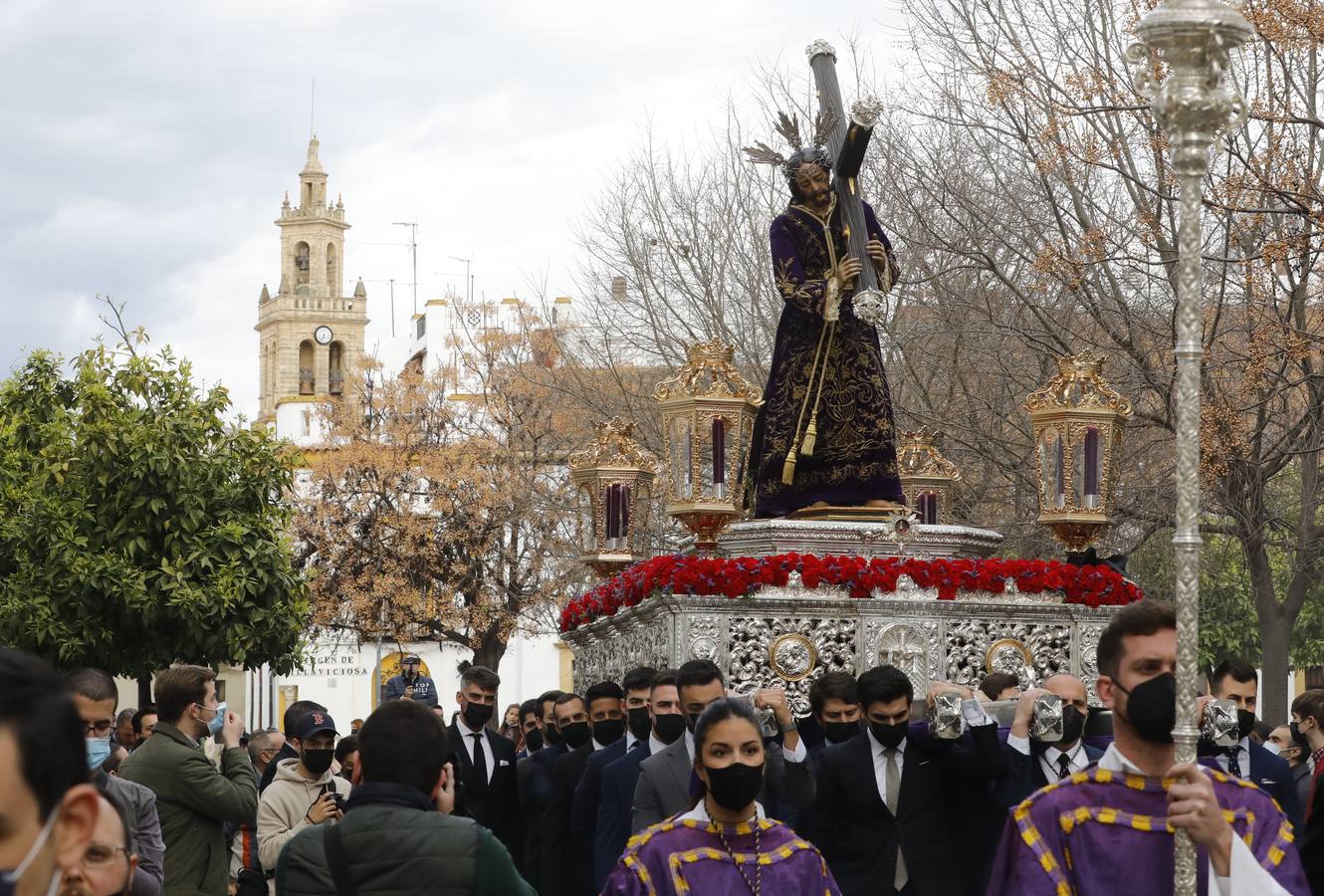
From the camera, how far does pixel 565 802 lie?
12758mm

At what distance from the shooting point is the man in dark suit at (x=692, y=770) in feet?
29.6

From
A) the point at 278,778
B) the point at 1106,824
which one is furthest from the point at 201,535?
the point at 1106,824

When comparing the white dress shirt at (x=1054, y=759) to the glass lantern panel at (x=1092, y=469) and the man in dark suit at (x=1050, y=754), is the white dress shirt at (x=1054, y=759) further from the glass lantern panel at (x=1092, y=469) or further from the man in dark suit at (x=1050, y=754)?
the glass lantern panel at (x=1092, y=469)

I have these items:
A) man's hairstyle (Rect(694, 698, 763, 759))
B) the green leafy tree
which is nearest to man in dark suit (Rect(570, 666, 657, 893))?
man's hairstyle (Rect(694, 698, 763, 759))

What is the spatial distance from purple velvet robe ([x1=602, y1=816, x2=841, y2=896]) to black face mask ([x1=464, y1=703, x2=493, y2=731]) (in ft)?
21.3

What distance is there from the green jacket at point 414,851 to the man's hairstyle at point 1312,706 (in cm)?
529

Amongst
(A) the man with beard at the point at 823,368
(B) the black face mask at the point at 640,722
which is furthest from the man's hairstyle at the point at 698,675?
(A) the man with beard at the point at 823,368

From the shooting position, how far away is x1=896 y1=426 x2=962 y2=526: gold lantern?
59.6 feet

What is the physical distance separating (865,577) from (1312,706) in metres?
4.36

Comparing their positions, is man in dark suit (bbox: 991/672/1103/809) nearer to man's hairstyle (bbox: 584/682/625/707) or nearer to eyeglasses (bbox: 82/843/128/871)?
man's hairstyle (bbox: 584/682/625/707)

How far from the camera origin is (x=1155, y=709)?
5113 millimetres

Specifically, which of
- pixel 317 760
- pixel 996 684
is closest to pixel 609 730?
pixel 996 684

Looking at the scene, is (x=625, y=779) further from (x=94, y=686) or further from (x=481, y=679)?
(x=94, y=686)

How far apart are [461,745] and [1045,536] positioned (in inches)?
500
